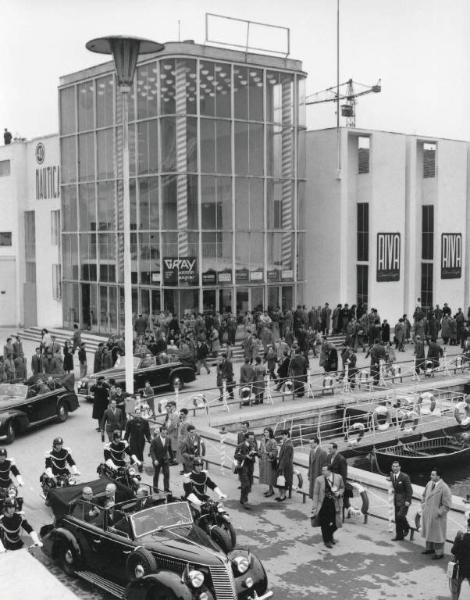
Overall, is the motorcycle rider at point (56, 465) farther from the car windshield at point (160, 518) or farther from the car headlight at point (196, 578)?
the car headlight at point (196, 578)

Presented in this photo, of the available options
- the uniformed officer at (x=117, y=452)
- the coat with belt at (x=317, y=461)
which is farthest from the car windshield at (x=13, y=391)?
the coat with belt at (x=317, y=461)

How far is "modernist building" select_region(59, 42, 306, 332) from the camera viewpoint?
3650 centimetres

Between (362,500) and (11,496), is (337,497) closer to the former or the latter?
(362,500)

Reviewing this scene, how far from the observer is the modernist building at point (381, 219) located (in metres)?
41.4

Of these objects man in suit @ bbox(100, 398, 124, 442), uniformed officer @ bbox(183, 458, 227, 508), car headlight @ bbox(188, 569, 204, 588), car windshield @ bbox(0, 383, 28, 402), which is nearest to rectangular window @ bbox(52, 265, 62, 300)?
car windshield @ bbox(0, 383, 28, 402)

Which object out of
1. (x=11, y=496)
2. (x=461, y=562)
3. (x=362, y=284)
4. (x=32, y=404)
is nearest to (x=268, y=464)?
(x=11, y=496)

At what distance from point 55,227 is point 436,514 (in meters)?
34.7

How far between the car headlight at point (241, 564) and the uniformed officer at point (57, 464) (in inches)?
220

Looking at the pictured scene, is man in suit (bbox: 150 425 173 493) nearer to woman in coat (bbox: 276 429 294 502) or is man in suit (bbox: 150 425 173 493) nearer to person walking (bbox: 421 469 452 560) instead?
woman in coat (bbox: 276 429 294 502)

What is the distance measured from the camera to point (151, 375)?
1044 inches

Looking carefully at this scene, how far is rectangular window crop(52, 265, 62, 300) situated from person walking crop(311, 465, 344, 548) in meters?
31.8


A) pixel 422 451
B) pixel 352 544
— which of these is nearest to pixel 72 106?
pixel 422 451

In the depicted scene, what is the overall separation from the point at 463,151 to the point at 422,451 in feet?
82.2

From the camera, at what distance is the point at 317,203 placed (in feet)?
138
